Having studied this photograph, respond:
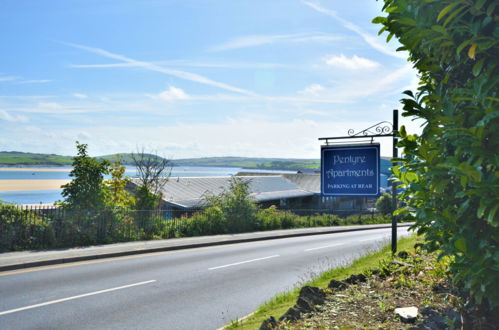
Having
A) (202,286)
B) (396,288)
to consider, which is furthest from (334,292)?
(202,286)

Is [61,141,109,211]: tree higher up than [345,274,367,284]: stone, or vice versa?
[61,141,109,211]: tree

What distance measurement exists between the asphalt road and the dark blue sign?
2.45m

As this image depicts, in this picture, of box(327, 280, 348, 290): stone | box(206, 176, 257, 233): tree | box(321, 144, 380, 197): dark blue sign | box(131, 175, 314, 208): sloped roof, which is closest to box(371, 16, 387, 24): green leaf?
box(327, 280, 348, 290): stone

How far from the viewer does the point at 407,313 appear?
4.56 m

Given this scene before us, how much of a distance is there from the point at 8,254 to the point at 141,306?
24.3 ft

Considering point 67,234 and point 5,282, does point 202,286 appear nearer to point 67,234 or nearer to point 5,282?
point 5,282

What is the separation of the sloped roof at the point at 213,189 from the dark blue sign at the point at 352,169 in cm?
1691

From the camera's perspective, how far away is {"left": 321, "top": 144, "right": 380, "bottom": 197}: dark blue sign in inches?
417

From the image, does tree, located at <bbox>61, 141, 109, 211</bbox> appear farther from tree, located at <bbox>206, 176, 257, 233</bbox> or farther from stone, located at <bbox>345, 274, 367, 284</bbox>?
stone, located at <bbox>345, 274, 367, 284</bbox>

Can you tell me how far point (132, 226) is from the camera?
17.8 meters

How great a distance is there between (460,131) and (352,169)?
779 centimetres

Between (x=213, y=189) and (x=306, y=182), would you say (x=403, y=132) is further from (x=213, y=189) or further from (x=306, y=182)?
(x=306, y=182)

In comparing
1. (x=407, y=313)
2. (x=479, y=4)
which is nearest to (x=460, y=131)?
(x=479, y=4)

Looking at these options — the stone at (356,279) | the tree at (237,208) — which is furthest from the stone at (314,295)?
the tree at (237,208)
